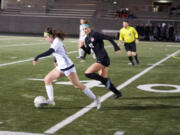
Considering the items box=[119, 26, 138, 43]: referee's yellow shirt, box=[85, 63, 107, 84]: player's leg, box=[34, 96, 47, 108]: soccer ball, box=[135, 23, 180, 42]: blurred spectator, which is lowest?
box=[135, 23, 180, 42]: blurred spectator

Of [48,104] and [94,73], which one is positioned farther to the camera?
Result: [94,73]

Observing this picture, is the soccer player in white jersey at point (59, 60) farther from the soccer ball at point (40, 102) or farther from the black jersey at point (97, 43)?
the black jersey at point (97, 43)

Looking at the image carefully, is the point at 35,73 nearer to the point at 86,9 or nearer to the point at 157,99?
the point at 157,99

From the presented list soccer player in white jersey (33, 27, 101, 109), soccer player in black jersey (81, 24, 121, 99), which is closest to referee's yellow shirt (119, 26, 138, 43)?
soccer player in black jersey (81, 24, 121, 99)

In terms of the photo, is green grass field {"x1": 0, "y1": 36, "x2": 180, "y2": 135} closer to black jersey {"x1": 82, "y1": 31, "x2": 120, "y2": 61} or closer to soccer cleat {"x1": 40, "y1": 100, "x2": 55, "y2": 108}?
soccer cleat {"x1": 40, "y1": 100, "x2": 55, "y2": 108}

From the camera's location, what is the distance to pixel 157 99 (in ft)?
23.6

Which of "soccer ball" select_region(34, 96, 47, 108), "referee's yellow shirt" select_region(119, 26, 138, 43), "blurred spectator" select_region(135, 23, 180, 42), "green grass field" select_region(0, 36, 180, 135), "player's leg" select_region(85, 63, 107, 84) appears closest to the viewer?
"green grass field" select_region(0, 36, 180, 135)

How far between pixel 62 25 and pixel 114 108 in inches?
1355

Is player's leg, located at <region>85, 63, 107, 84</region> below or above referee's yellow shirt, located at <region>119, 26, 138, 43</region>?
below

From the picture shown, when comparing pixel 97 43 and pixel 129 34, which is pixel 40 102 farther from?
pixel 129 34

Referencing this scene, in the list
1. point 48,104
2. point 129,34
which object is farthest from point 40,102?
point 129,34

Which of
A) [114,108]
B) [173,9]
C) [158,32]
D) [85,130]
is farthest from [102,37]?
[173,9]

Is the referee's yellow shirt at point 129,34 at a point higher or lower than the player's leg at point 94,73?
higher

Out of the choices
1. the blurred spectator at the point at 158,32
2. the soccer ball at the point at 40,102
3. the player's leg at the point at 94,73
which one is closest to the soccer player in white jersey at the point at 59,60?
the soccer ball at the point at 40,102
